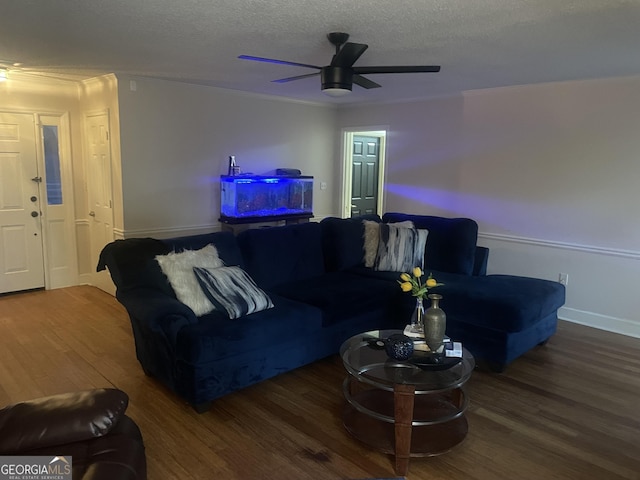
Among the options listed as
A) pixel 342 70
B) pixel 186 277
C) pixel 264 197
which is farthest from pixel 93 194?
pixel 342 70

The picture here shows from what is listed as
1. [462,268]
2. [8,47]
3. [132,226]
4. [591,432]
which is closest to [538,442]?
[591,432]

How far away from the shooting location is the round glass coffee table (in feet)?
7.59

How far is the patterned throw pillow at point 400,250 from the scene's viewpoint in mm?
4316

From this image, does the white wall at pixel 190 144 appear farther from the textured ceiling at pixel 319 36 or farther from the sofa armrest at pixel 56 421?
the sofa armrest at pixel 56 421

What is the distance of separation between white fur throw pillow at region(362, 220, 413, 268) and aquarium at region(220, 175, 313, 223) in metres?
1.42

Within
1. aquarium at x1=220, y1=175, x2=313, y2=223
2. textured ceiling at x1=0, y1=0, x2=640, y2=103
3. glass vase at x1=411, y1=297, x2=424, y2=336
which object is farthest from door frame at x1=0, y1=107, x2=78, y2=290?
glass vase at x1=411, y1=297, x2=424, y2=336

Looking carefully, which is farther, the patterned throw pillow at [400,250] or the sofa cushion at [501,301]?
the patterned throw pillow at [400,250]

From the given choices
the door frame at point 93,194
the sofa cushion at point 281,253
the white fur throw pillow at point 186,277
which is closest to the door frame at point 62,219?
the door frame at point 93,194

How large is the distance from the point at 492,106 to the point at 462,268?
1.87 m

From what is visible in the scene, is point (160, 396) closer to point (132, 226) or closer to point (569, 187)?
point (132, 226)

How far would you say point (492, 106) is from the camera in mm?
4980

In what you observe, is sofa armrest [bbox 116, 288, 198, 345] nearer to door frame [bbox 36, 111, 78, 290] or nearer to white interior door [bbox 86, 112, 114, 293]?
white interior door [bbox 86, 112, 114, 293]

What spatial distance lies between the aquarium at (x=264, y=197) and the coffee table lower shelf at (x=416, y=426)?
293 centimetres

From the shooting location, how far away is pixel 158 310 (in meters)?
2.80
